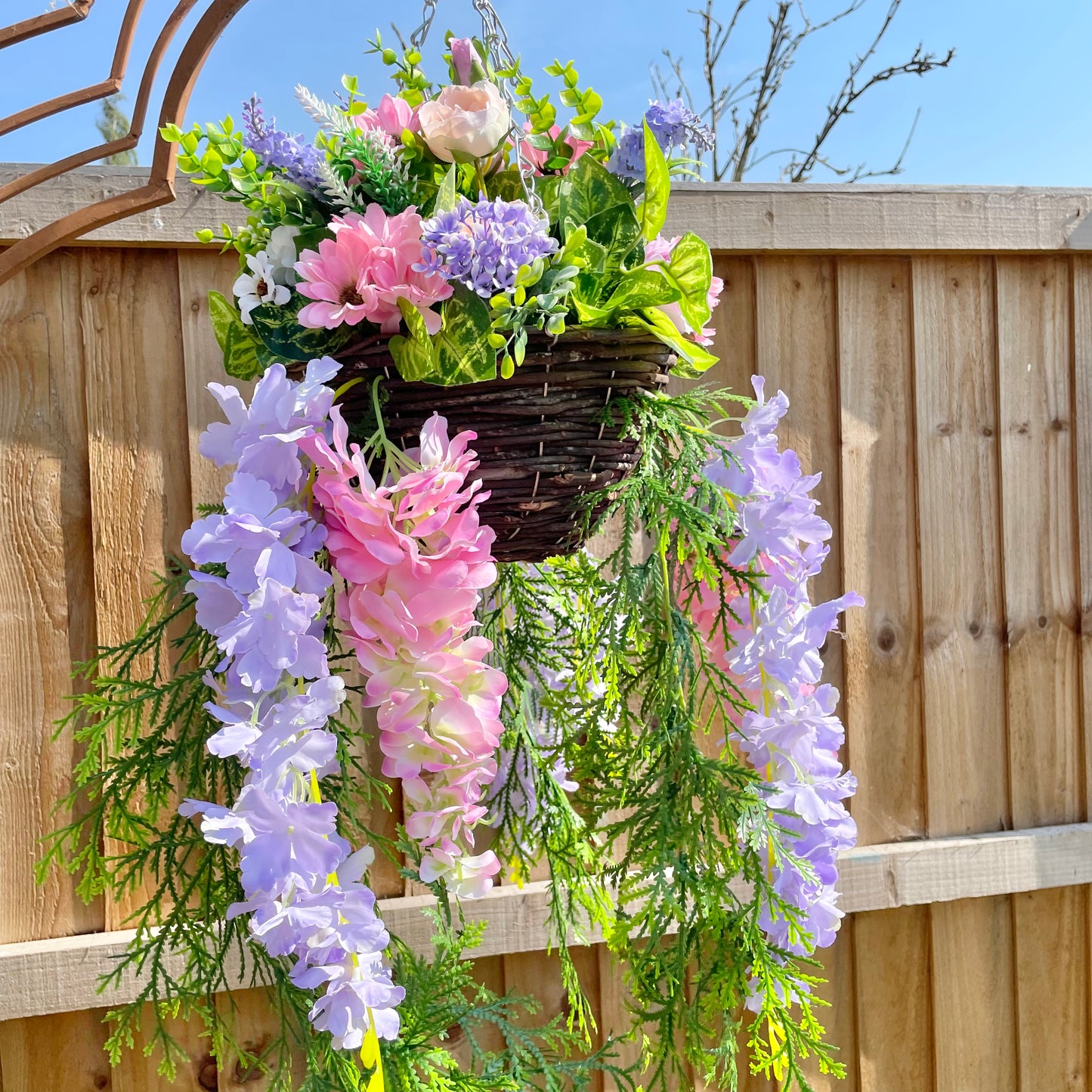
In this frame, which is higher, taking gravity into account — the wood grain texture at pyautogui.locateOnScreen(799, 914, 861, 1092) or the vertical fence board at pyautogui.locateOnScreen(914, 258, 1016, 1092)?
the vertical fence board at pyautogui.locateOnScreen(914, 258, 1016, 1092)

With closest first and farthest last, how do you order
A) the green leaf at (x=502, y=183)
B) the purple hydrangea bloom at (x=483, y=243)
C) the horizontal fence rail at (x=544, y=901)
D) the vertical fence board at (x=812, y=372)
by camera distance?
the purple hydrangea bloom at (x=483, y=243), the green leaf at (x=502, y=183), the horizontal fence rail at (x=544, y=901), the vertical fence board at (x=812, y=372)

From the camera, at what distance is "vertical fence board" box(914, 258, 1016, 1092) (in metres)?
1.39

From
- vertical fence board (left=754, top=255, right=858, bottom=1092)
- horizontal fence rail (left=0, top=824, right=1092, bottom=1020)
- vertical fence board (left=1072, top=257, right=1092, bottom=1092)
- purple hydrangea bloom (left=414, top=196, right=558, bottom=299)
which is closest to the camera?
purple hydrangea bloom (left=414, top=196, right=558, bottom=299)

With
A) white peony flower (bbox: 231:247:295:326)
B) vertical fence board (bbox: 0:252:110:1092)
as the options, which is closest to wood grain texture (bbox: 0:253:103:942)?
vertical fence board (bbox: 0:252:110:1092)

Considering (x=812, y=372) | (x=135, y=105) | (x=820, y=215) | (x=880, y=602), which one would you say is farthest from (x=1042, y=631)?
(x=135, y=105)

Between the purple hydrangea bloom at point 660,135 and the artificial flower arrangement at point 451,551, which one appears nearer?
the artificial flower arrangement at point 451,551

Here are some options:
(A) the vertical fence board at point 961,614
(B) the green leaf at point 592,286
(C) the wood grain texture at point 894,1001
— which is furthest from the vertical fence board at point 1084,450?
(B) the green leaf at point 592,286

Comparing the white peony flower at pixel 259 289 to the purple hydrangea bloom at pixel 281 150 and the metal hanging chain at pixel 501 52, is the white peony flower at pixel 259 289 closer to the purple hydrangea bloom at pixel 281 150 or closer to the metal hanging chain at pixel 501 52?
the purple hydrangea bloom at pixel 281 150

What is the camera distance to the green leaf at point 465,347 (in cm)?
61

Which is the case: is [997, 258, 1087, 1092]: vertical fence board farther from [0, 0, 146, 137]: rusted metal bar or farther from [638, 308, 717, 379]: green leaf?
[0, 0, 146, 137]: rusted metal bar

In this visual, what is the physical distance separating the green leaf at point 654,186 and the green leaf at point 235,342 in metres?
0.32

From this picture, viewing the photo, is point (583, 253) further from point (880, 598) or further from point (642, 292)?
point (880, 598)

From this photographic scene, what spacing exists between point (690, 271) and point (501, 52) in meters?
0.24

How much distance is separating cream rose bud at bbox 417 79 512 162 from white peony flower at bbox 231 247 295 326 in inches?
5.3
